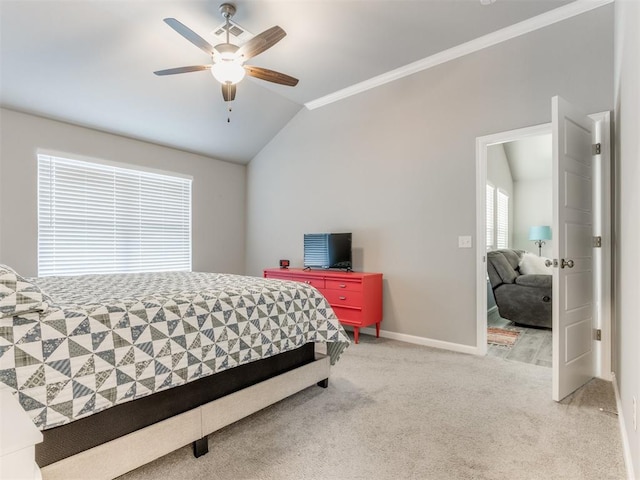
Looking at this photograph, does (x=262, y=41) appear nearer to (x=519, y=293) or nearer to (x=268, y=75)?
(x=268, y=75)

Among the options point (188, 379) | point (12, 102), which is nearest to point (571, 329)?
point (188, 379)

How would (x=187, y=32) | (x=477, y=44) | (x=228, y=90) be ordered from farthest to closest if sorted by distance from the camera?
(x=477, y=44)
(x=228, y=90)
(x=187, y=32)

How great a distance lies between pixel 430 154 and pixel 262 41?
2004 millimetres

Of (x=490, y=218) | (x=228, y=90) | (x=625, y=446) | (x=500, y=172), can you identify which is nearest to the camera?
(x=625, y=446)

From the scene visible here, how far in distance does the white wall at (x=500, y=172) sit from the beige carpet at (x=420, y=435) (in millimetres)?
3523

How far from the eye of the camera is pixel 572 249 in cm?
233

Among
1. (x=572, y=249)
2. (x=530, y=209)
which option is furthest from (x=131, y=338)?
(x=530, y=209)

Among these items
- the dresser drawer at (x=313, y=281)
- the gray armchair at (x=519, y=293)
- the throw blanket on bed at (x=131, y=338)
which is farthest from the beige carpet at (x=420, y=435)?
the gray armchair at (x=519, y=293)

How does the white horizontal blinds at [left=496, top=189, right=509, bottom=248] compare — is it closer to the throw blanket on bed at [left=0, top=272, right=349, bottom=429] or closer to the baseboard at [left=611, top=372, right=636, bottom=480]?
the baseboard at [left=611, top=372, right=636, bottom=480]

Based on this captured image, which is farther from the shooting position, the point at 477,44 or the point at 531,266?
the point at 531,266

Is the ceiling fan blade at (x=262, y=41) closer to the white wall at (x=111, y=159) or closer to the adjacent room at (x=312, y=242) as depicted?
the adjacent room at (x=312, y=242)

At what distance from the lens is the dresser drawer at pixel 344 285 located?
356 centimetres

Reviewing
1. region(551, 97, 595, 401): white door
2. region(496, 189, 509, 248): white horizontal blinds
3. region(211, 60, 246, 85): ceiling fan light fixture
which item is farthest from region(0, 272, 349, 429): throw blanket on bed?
region(496, 189, 509, 248): white horizontal blinds

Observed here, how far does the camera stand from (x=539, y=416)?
6.74 ft
